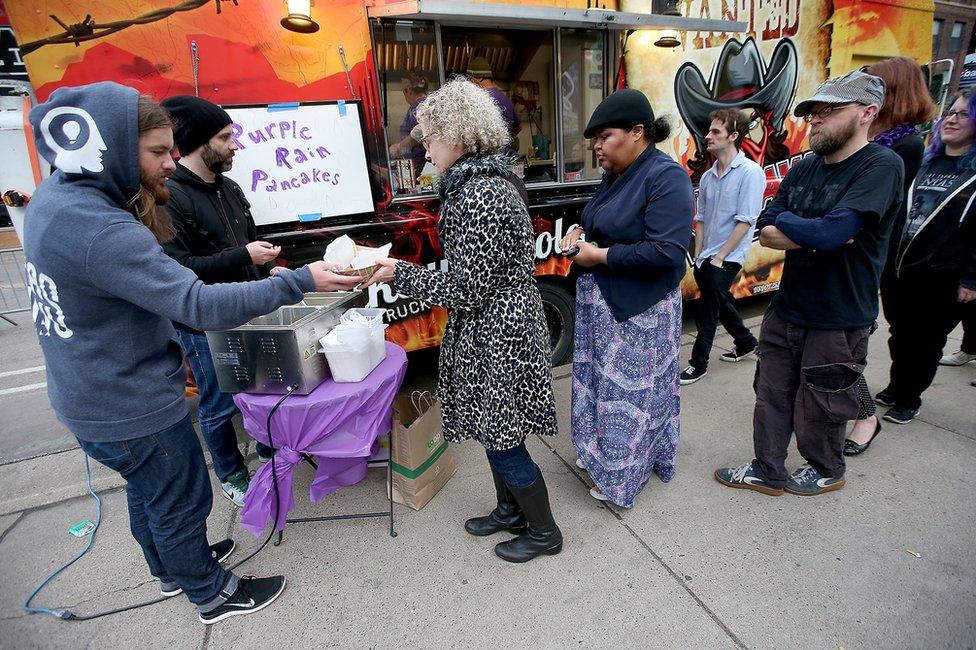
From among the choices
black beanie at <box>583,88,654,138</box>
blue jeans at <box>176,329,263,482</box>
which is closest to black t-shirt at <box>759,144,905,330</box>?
black beanie at <box>583,88,654,138</box>

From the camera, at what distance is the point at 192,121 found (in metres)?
2.21

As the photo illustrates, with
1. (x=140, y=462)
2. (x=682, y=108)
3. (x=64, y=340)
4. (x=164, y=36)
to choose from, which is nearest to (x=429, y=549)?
(x=140, y=462)

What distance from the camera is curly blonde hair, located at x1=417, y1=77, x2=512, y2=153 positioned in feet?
5.38

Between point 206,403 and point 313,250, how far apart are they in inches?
43.5

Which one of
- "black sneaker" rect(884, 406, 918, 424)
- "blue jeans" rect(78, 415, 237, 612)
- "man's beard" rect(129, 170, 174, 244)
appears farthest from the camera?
"black sneaker" rect(884, 406, 918, 424)

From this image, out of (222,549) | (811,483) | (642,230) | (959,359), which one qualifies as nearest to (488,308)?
(642,230)

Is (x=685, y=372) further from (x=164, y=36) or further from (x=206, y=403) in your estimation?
(x=164, y=36)

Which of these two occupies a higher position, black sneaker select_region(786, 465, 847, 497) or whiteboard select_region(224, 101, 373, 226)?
whiteboard select_region(224, 101, 373, 226)

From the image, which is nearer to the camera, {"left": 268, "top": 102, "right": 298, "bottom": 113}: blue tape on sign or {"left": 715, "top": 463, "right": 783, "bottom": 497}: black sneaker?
{"left": 715, "top": 463, "right": 783, "bottom": 497}: black sneaker

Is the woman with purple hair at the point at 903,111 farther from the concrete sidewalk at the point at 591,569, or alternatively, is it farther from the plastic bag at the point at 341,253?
the plastic bag at the point at 341,253

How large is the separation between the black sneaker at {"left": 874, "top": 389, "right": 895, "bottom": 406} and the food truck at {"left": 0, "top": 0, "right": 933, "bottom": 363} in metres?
1.71

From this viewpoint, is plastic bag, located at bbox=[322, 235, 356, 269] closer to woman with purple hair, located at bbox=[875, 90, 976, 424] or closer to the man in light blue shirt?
the man in light blue shirt

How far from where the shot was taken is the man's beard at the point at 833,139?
6.38 feet

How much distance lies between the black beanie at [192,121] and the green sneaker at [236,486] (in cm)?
172
